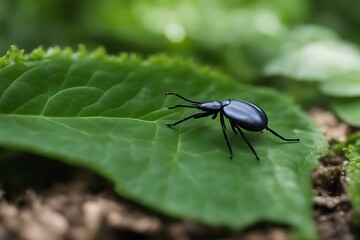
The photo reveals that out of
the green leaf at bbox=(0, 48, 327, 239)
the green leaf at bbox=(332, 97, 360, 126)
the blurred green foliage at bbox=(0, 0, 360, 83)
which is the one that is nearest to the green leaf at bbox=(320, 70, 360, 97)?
the green leaf at bbox=(332, 97, 360, 126)

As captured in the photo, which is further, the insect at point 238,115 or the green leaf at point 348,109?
the green leaf at point 348,109

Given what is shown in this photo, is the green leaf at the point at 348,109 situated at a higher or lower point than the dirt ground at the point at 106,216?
higher

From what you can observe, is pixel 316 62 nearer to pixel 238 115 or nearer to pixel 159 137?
pixel 238 115

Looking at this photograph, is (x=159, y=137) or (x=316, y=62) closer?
(x=159, y=137)

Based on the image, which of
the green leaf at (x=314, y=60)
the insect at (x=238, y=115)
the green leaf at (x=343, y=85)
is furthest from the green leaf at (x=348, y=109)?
the insect at (x=238, y=115)

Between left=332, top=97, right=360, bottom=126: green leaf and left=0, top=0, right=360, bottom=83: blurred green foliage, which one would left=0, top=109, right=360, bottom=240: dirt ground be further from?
left=0, top=0, right=360, bottom=83: blurred green foliage

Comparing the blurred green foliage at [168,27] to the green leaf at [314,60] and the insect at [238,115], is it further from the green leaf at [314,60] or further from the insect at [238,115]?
the insect at [238,115]

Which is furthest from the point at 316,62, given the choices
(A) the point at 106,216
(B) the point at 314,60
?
(A) the point at 106,216
